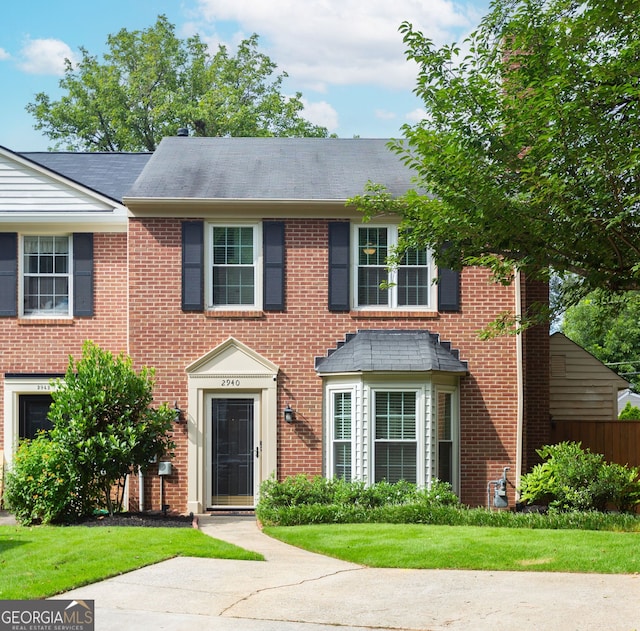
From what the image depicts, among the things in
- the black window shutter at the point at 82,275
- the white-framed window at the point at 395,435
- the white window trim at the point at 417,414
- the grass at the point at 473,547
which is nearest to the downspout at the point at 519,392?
the white window trim at the point at 417,414

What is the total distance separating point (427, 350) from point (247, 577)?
7541 mm

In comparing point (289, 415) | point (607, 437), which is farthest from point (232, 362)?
point (607, 437)

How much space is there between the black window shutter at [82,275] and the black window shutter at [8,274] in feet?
3.41

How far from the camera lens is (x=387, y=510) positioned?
15266mm

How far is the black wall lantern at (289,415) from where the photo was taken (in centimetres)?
1753

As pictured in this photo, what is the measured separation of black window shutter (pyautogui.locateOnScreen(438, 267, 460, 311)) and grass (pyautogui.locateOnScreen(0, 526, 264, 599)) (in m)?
6.18

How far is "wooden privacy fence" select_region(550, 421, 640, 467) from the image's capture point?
18328 mm

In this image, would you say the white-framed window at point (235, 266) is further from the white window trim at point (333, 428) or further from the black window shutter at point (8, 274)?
the black window shutter at point (8, 274)

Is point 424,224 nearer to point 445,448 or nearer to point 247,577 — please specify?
point 445,448

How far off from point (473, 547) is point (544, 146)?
5.05 meters

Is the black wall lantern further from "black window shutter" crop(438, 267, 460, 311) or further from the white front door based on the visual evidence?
"black window shutter" crop(438, 267, 460, 311)

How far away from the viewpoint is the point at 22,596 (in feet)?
29.7

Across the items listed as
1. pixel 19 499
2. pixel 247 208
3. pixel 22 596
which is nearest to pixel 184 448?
pixel 19 499

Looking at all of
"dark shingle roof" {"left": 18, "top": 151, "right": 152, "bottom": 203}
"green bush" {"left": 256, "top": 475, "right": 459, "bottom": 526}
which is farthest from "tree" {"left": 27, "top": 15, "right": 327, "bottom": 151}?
"green bush" {"left": 256, "top": 475, "right": 459, "bottom": 526}
